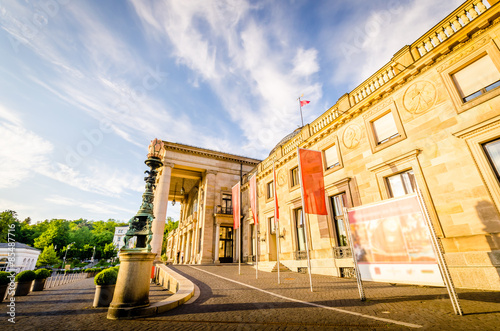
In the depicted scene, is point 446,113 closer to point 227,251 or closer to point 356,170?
point 356,170

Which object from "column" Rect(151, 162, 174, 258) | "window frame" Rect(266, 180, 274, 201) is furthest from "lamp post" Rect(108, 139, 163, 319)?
"column" Rect(151, 162, 174, 258)

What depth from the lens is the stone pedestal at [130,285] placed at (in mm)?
4750

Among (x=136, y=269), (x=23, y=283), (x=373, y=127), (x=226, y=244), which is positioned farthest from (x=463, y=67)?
(x=226, y=244)

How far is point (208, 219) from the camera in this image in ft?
91.8

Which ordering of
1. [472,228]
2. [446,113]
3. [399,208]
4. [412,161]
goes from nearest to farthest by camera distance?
[399,208] → [472,228] → [446,113] → [412,161]

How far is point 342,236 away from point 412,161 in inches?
216

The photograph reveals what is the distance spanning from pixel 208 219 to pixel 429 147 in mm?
24946

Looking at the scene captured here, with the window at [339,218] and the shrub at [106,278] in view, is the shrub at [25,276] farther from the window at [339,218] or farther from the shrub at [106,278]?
the window at [339,218]

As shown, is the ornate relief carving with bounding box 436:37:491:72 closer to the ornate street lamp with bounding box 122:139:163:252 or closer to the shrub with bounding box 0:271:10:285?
the ornate street lamp with bounding box 122:139:163:252

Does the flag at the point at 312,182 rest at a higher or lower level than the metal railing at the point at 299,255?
higher

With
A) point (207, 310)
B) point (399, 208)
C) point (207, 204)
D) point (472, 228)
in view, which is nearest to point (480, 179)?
point (472, 228)

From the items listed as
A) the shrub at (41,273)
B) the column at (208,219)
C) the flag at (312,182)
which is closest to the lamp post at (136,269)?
the flag at (312,182)

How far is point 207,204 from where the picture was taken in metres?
28.7

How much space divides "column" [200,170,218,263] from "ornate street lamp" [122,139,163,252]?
22004 mm
